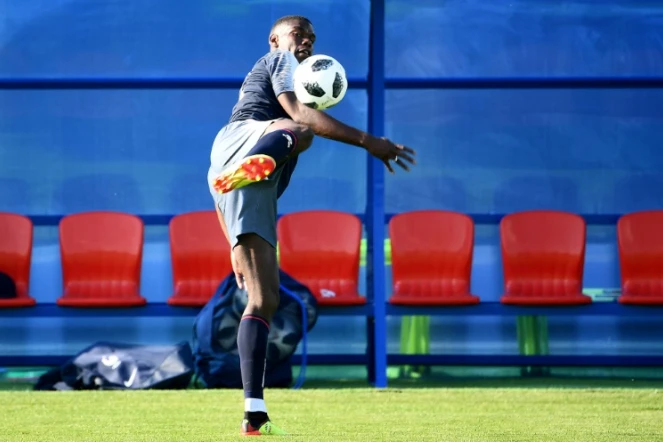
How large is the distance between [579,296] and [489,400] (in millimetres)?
1756

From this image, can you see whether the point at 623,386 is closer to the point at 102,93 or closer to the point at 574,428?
the point at 574,428

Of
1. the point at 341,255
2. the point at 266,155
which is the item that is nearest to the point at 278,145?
the point at 266,155

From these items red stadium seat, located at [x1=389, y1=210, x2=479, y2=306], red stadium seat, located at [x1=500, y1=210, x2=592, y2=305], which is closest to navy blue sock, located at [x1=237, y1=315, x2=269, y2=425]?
red stadium seat, located at [x1=389, y1=210, x2=479, y2=306]

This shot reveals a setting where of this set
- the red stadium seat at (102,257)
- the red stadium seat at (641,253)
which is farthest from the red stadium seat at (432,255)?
the red stadium seat at (102,257)

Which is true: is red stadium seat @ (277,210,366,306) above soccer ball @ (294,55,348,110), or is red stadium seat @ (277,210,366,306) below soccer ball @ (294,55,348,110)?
below

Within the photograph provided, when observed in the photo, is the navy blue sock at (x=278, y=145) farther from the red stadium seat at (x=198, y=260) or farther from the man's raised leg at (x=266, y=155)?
the red stadium seat at (x=198, y=260)

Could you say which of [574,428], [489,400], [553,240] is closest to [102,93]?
[553,240]

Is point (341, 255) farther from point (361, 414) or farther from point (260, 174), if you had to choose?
point (260, 174)

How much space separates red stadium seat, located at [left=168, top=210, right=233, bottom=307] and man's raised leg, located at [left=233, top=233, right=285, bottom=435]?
12.8 ft

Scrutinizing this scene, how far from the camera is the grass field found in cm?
500

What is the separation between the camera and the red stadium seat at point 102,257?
8.73 m

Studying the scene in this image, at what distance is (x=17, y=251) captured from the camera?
8.70 meters

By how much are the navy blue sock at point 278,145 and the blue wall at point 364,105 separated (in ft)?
15.4

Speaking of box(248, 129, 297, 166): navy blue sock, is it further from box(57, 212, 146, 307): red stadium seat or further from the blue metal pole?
box(57, 212, 146, 307): red stadium seat
